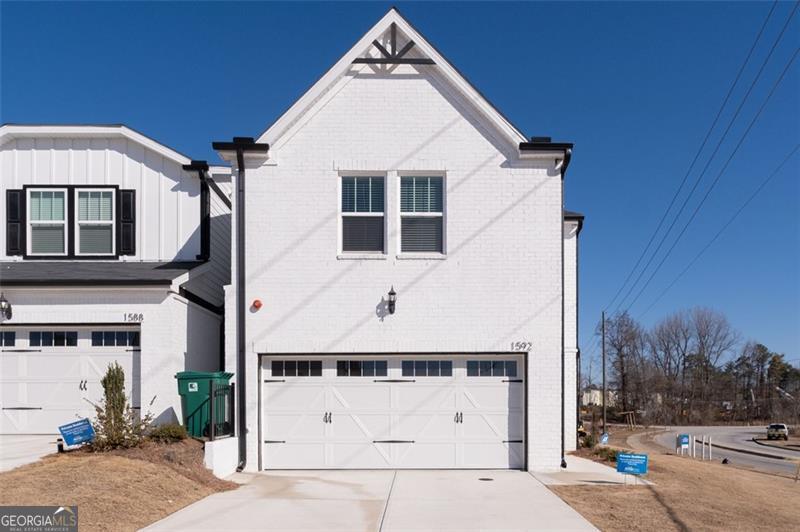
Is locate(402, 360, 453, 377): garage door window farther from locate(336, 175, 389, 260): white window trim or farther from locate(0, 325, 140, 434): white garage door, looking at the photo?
locate(0, 325, 140, 434): white garage door

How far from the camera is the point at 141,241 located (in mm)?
15336

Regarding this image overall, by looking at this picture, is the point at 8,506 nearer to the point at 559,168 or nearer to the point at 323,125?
the point at 323,125

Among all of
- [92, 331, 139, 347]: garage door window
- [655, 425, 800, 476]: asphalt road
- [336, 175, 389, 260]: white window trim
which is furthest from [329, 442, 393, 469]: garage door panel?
[655, 425, 800, 476]: asphalt road

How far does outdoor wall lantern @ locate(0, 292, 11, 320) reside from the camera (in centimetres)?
1329

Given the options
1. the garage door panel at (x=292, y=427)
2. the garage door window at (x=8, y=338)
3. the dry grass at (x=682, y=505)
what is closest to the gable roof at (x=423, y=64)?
the garage door panel at (x=292, y=427)

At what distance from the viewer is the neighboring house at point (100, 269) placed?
13.5 metres

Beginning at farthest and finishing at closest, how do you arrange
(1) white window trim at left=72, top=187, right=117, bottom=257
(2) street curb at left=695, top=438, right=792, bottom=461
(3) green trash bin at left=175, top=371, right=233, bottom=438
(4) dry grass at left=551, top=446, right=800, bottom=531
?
1. (2) street curb at left=695, top=438, right=792, bottom=461
2. (1) white window trim at left=72, top=187, right=117, bottom=257
3. (3) green trash bin at left=175, top=371, right=233, bottom=438
4. (4) dry grass at left=551, top=446, right=800, bottom=531

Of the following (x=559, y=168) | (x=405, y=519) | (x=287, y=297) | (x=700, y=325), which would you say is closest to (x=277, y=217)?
(x=287, y=297)

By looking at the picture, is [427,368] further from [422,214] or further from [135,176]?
[135,176]

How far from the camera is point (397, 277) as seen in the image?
43.8 feet

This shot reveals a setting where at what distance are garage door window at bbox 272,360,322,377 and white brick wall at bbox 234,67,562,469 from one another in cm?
41

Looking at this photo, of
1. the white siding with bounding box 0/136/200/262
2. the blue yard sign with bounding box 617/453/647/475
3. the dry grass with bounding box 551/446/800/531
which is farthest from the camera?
the white siding with bounding box 0/136/200/262

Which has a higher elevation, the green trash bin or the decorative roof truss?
the decorative roof truss

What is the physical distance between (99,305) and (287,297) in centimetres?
403
